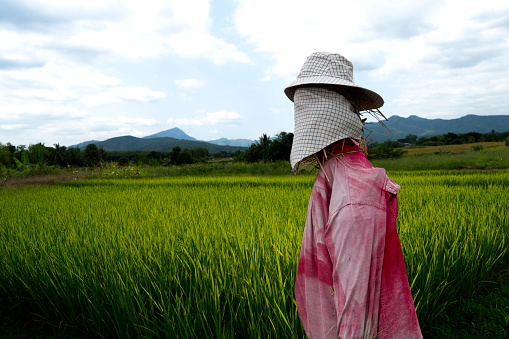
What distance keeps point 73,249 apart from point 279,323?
1.87m

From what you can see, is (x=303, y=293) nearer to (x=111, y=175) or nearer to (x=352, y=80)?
(x=352, y=80)

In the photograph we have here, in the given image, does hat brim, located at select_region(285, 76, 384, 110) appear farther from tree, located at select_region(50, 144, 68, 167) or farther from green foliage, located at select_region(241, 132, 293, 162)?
tree, located at select_region(50, 144, 68, 167)

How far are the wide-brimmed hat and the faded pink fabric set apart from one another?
18 centimetres

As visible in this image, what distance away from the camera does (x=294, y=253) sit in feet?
6.82

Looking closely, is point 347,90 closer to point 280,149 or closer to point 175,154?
point 280,149

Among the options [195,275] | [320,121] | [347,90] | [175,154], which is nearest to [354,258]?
[320,121]

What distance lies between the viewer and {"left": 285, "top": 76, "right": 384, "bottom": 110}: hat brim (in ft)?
3.33

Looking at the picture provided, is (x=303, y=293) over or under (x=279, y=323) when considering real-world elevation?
over

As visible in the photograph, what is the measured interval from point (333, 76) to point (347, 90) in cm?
9

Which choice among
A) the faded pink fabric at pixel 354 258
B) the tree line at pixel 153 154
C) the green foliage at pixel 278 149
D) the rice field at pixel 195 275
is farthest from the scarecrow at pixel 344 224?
the green foliage at pixel 278 149

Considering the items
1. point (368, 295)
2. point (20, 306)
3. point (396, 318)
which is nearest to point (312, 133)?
point (368, 295)

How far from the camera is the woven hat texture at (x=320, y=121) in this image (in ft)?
3.30

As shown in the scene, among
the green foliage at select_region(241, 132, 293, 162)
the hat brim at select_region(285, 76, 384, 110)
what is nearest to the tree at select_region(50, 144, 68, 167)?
the green foliage at select_region(241, 132, 293, 162)

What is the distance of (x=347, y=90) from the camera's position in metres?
1.10
